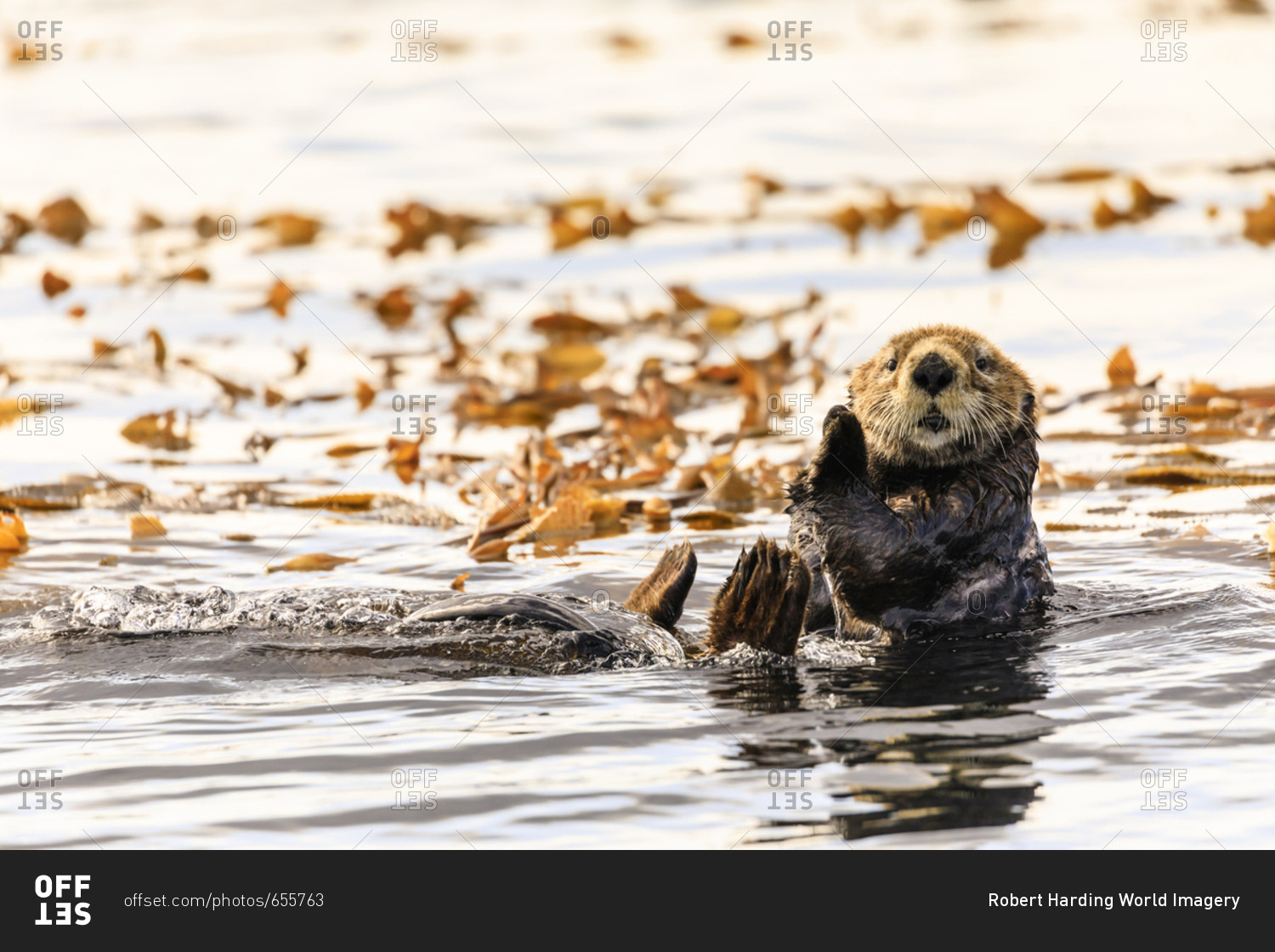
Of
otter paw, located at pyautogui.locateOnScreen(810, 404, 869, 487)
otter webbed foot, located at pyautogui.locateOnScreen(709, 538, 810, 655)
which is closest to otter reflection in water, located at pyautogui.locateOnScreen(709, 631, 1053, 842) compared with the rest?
otter webbed foot, located at pyautogui.locateOnScreen(709, 538, 810, 655)

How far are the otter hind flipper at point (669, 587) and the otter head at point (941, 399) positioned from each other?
909 millimetres

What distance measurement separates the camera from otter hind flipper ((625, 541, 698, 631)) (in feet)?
17.2

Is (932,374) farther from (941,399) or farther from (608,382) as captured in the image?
(608,382)

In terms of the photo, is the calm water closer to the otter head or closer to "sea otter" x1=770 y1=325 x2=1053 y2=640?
"sea otter" x1=770 y1=325 x2=1053 y2=640

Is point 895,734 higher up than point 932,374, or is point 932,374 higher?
point 932,374

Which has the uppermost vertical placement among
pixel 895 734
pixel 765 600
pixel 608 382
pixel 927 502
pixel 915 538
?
pixel 608 382

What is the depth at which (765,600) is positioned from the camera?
4.77 meters

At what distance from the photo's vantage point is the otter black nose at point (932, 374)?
5246mm
